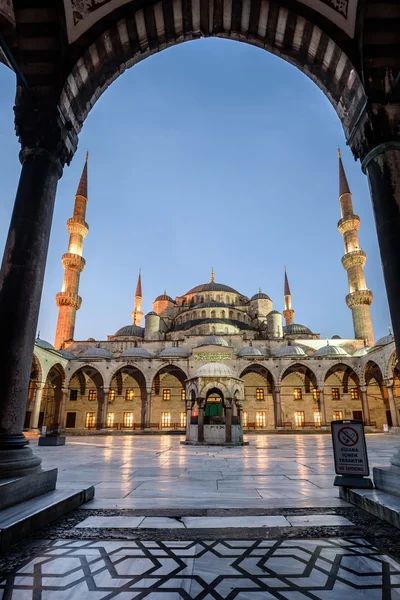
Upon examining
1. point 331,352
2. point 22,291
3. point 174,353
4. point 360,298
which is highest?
point 360,298

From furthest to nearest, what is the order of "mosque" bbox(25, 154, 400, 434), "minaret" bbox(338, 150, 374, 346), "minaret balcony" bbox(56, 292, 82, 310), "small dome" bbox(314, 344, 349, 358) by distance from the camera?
1. "minaret" bbox(338, 150, 374, 346)
2. "minaret balcony" bbox(56, 292, 82, 310)
3. "small dome" bbox(314, 344, 349, 358)
4. "mosque" bbox(25, 154, 400, 434)

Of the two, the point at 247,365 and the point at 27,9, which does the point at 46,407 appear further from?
the point at 27,9

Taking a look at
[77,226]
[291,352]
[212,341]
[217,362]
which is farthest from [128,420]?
[77,226]

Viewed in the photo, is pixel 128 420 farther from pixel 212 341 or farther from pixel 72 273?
pixel 72 273

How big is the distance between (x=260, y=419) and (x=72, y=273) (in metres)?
21.9

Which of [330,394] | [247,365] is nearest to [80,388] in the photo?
[247,365]

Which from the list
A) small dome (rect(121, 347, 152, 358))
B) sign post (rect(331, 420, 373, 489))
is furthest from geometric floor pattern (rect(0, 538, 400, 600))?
small dome (rect(121, 347, 152, 358))

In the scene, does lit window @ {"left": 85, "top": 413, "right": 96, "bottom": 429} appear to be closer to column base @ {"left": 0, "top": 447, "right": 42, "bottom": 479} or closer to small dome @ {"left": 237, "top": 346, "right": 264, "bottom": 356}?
small dome @ {"left": 237, "top": 346, "right": 264, "bottom": 356}

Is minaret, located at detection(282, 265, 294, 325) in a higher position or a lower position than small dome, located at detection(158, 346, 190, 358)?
Result: higher

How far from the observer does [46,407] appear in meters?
30.6

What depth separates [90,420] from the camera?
31031 millimetres

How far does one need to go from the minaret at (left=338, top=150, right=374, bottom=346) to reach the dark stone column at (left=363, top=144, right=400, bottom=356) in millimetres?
31018

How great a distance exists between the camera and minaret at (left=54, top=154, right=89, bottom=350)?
32906 millimetres

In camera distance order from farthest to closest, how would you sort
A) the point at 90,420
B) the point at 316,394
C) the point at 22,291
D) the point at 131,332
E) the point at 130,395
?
1. the point at 131,332
2. the point at 130,395
3. the point at 90,420
4. the point at 316,394
5. the point at 22,291
